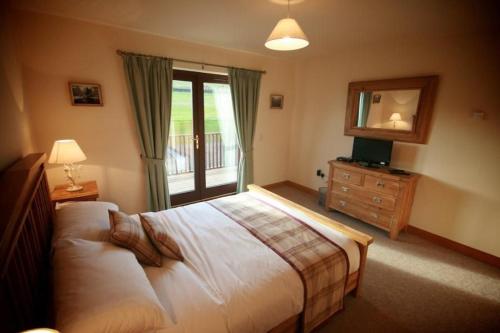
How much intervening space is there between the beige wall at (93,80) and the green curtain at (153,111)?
0.13 meters

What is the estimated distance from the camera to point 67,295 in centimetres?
98

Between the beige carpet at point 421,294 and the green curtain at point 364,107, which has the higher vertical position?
the green curtain at point 364,107

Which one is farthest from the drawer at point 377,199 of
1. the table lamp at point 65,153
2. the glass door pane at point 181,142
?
the table lamp at point 65,153

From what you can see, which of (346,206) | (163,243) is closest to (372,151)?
(346,206)

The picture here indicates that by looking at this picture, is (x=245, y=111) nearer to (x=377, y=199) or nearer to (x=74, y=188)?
(x=377, y=199)

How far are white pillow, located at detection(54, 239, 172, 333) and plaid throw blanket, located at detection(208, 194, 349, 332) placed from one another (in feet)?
2.83

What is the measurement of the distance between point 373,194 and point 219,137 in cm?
257

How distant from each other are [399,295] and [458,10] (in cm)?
261

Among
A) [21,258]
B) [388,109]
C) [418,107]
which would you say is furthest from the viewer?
[388,109]

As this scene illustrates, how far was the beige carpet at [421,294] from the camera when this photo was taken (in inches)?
69.7

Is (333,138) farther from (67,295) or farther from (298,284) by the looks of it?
(67,295)

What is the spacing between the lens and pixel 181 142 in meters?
3.58

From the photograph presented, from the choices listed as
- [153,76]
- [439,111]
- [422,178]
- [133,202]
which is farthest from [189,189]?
[439,111]

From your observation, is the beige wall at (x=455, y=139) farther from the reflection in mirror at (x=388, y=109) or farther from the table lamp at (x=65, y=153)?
the table lamp at (x=65, y=153)
